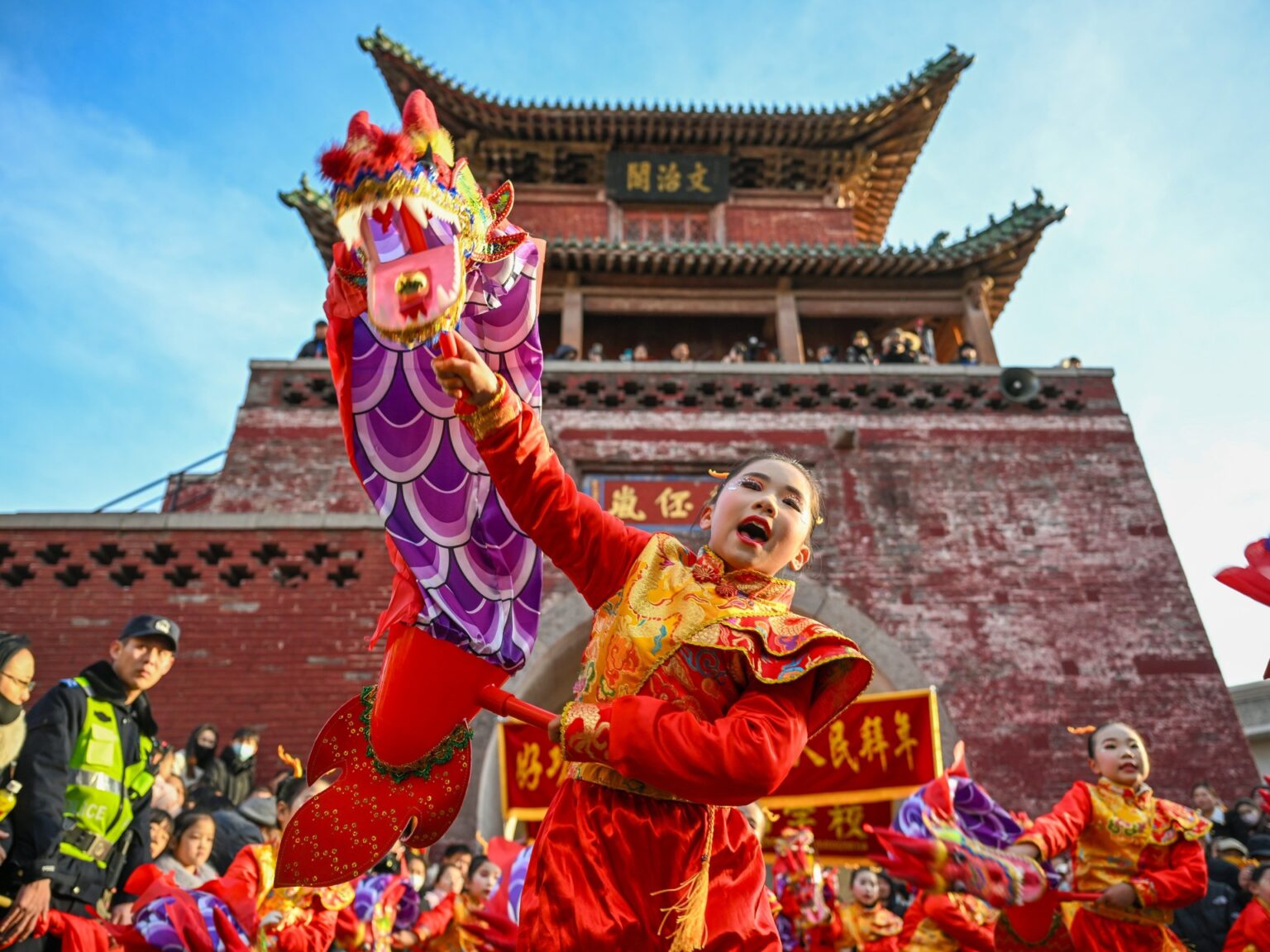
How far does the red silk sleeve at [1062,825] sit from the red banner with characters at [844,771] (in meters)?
3.72

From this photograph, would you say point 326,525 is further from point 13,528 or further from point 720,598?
point 720,598

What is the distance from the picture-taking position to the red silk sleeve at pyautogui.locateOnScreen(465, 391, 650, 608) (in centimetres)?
170

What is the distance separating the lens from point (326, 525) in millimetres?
8367

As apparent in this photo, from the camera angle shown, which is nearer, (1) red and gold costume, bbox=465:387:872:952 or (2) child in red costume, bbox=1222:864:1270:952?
(1) red and gold costume, bbox=465:387:872:952

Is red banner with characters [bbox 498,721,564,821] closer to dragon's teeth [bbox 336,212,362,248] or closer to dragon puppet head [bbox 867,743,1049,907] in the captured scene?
dragon puppet head [bbox 867,743,1049,907]

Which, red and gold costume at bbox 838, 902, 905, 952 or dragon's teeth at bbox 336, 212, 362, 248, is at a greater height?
dragon's teeth at bbox 336, 212, 362, 248

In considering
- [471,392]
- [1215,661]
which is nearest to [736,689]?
[471,392]

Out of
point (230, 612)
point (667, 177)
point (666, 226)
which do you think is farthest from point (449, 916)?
point (667, 177)

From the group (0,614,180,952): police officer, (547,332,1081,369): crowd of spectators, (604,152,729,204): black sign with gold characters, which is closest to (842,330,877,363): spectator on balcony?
(547,332,1081,369): crowd of spectators

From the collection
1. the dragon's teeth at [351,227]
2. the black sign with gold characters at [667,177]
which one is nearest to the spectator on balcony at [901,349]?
the black sign with gold characters at [667,177]

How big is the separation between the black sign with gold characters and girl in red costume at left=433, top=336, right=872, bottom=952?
1191 cm

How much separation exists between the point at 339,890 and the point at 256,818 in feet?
6.42

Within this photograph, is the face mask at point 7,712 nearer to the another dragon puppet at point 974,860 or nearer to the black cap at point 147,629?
the black cap at point 147,629

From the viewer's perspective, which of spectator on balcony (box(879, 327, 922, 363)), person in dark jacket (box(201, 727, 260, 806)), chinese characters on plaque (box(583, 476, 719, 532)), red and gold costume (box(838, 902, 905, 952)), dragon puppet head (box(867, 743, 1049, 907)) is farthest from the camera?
spectator on balcony (box(879, 327, 922, 363))
